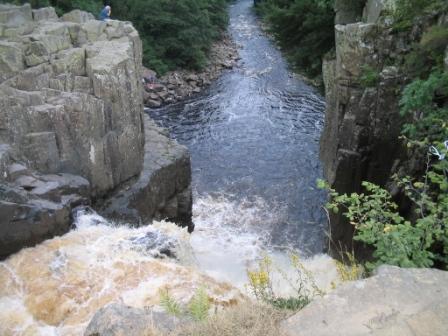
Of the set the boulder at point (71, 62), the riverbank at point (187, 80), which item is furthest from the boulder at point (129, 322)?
the riverbank at point (187, 80)

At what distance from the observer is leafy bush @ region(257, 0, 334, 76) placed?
25862mm

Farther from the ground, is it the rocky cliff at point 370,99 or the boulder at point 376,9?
the boulder at point 376,9

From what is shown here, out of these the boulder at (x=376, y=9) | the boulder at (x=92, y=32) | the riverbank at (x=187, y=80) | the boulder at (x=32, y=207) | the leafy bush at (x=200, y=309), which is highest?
the boulder at (x=376, y=9)

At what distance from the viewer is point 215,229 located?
47.1ft

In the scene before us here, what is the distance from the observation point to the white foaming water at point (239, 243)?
39.0 ft

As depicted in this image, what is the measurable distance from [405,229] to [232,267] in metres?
7.44

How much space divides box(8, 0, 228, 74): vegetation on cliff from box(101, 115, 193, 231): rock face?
545 inches

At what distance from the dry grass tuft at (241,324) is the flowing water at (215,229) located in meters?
2.81

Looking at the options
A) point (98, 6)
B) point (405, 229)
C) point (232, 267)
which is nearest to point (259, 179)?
point (232, 267)

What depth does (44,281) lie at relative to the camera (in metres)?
8.67

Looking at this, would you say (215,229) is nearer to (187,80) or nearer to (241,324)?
(241,324)

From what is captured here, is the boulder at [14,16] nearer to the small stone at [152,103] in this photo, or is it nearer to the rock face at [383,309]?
the small stone at [152,103]

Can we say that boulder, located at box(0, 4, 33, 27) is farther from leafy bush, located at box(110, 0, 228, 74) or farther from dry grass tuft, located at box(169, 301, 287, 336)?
leafy bush, located at box(110, 0, 228, 74)

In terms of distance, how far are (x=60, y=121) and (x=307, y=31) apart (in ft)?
68.4
